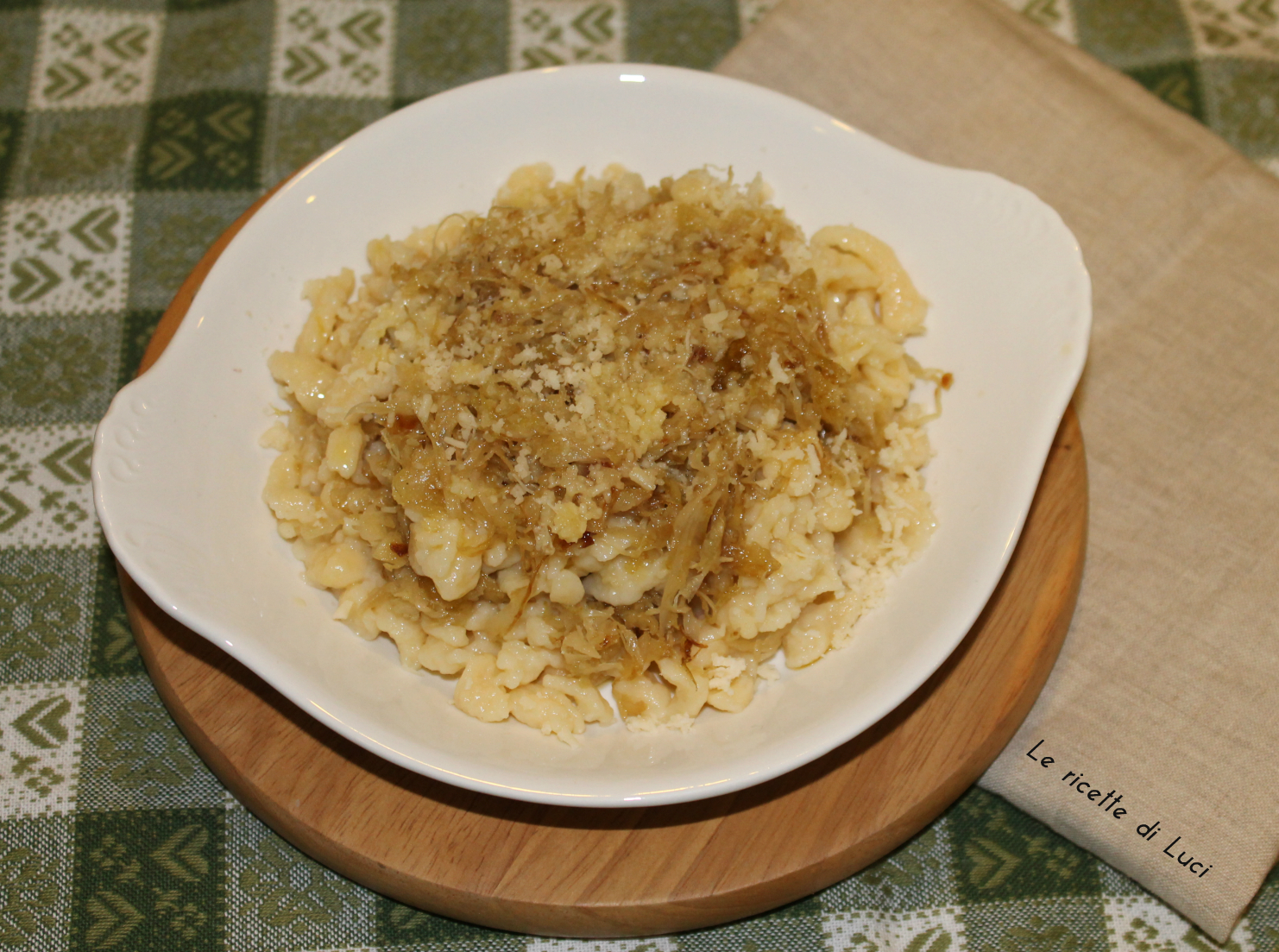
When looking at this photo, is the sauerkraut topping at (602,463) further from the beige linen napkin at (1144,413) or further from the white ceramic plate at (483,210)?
the beige linen napkin at (1144,413)

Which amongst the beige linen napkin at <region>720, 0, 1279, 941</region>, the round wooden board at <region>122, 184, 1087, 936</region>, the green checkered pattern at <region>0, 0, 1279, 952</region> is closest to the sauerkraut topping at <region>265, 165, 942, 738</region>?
the round wooden board at <region>122, 184, 1087, 936</region>

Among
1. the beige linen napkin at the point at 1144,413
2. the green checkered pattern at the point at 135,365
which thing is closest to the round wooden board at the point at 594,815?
the green checkered pattern at the point at 135,365

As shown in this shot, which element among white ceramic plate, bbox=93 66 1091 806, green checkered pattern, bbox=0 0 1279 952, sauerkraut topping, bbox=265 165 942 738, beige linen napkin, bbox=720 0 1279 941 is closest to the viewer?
white ceramic plate, bbox=93 66 1091 806

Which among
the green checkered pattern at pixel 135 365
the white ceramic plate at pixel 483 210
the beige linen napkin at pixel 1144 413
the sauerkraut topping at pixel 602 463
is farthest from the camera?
the beige linen napkin at pixel 1144 413

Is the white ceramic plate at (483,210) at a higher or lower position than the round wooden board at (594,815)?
higher

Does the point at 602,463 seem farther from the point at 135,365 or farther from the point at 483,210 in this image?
the point at 135,365

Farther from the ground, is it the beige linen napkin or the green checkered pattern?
the beige linen napkin

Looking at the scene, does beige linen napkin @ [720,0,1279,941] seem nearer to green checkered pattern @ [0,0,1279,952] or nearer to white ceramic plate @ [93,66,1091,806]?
green checkered pattern @ [0,0,1279,952]
